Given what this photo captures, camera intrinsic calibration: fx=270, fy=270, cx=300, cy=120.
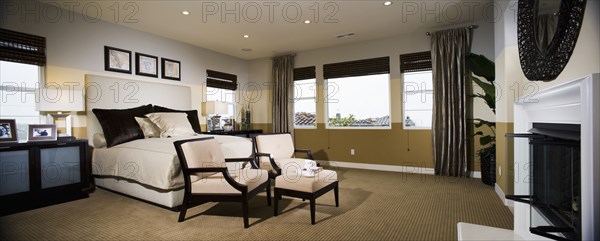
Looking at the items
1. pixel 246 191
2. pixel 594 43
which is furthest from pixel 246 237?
pixel 594 43

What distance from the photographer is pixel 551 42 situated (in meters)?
1.31

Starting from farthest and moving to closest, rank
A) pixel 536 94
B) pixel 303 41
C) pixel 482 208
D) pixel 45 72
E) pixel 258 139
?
pixel 303 41 → pixel 258 139 → pixel 45 72 → pixel 482 208 → pixel 536 94

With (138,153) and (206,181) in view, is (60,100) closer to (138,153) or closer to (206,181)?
(138,153)

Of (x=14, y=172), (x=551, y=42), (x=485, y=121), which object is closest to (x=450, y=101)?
(x=485, y=121)

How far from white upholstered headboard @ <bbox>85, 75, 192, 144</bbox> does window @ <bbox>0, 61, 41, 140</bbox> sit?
1.75 ft

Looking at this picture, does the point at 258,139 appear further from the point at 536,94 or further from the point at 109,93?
the point at 536,94

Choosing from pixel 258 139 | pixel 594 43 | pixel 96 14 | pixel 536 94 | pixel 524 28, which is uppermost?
pixel 96 14

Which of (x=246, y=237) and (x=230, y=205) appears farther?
(x=230, y=205)

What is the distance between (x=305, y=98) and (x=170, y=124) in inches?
115

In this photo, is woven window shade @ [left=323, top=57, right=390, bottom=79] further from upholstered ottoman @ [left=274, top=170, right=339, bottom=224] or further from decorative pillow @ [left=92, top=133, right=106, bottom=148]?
decorative pillow @ [left=92, top=133, right=106, bottom=148]

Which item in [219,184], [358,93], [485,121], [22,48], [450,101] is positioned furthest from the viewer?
[358,93]

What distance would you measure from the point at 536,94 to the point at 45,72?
501 centimetres

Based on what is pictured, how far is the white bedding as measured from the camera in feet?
9.26

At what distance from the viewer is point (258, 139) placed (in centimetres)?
373
